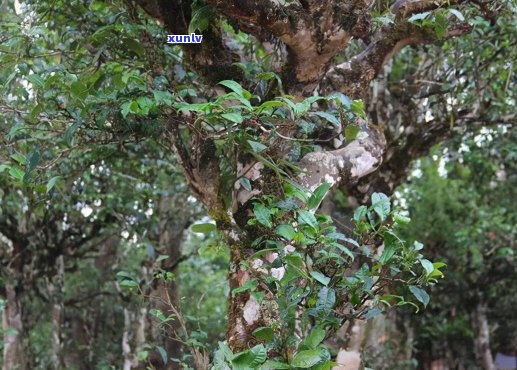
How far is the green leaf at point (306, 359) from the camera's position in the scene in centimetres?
160

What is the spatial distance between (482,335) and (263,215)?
693 cm

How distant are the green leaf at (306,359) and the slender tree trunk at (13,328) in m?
4.53

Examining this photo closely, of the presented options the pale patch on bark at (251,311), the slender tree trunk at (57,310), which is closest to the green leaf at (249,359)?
the pale patch on bark at (251,311)

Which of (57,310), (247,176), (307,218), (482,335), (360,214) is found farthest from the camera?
(482,335)

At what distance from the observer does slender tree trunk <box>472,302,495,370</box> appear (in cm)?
782

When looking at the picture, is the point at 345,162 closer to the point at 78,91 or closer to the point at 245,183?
the point at 245,183

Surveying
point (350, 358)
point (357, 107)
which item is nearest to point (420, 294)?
point (357, 107)

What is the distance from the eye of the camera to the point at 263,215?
1934 millimetres

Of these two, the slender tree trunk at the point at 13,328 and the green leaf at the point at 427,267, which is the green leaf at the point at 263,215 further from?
the slender tree trunk at the point at 13,328

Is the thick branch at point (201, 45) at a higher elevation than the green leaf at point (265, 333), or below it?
higher

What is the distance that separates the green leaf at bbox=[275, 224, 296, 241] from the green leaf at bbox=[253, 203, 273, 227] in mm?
67

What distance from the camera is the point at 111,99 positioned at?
230 cm

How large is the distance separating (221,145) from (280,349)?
3.70 feet

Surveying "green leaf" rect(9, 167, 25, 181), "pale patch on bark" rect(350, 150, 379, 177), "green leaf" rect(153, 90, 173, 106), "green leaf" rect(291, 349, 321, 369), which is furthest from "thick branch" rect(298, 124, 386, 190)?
"green leaf" rect(9, 167, 25, 181)
